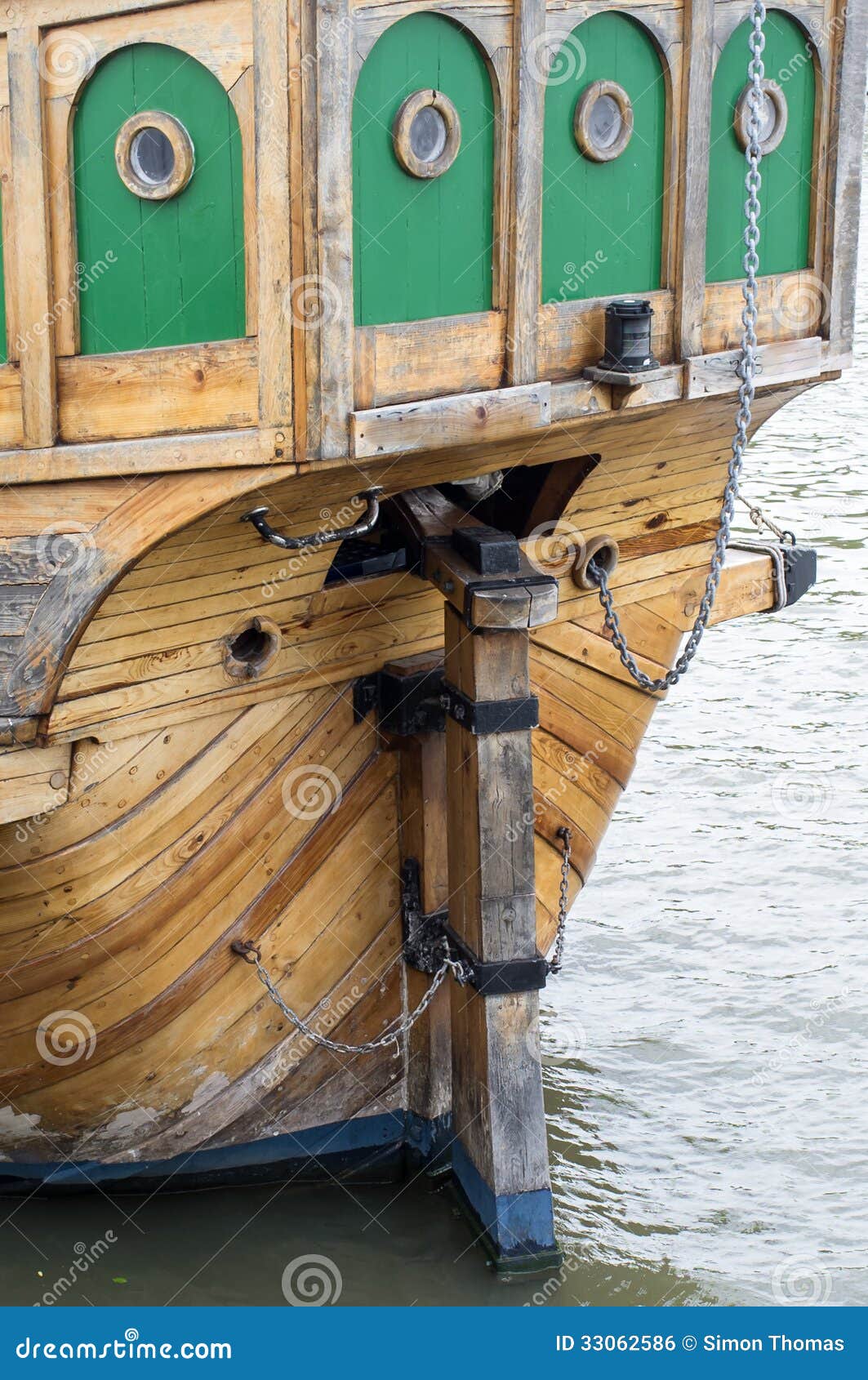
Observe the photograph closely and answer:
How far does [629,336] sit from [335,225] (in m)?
1.03

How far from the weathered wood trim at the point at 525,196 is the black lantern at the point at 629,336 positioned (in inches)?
9.3

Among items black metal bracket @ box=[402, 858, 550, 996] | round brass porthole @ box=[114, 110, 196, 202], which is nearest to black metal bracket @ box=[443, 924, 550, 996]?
black metal bracket @ box=[402, 858, 550, 996]

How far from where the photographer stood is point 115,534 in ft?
14.2

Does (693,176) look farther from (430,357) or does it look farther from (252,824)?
(252,824)

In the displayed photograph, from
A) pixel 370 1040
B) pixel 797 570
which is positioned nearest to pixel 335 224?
pixel 370 1040

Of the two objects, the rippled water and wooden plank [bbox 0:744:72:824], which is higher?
wooden plank [bbox 0:744:72:824]

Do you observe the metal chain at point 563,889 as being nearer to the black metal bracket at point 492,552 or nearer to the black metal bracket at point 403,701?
the black metal bracket at point 403,701

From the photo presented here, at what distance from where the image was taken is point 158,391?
423 centimetres

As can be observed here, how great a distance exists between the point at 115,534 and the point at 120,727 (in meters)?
0.65

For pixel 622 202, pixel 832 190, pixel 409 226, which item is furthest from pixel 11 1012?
pixel 832 190

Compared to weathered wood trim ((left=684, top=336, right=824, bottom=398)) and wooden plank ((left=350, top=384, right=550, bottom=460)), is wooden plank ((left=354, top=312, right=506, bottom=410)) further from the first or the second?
weathered wood trim ((left=684, top=336, right=824, bottom=398))

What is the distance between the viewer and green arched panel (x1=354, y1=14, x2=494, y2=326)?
4.16m

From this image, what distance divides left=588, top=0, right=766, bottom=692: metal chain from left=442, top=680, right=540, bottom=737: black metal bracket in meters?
0.40

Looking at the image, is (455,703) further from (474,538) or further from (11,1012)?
(11,1012)
